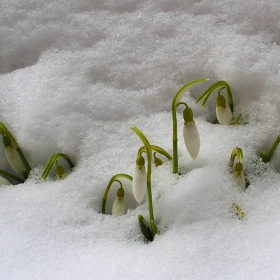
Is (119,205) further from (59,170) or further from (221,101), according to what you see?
(221,101)

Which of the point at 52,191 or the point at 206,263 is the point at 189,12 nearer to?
the point at 52,191

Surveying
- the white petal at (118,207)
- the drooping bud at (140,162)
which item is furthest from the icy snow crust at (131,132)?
the drooping bud at (140,162)

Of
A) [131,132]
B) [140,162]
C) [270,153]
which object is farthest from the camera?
[131,132]

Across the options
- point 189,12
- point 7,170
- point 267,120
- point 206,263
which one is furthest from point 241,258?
point 189,12

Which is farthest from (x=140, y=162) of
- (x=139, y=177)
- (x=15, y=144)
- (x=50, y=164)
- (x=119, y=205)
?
A: (x=15, y=144)

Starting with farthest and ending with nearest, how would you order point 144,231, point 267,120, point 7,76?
point 7,76, point 267,120, point 144,231

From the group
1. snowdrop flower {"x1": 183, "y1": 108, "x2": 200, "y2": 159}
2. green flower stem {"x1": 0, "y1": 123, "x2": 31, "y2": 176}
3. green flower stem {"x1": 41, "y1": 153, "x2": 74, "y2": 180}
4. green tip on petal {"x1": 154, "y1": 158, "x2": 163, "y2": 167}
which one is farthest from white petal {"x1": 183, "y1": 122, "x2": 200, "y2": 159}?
green flower stem {"x1": 0, "y1": 123, "x2": 31, "y2": 176}
